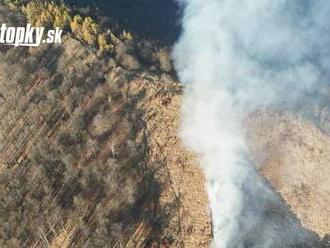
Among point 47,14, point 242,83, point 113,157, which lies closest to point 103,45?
point 47,14

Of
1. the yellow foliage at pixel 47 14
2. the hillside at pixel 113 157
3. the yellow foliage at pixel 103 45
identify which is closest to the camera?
the hillside at pixel 113 157

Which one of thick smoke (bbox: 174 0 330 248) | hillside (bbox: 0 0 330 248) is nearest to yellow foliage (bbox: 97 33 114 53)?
hillside (bbox: 0 0 330 248)

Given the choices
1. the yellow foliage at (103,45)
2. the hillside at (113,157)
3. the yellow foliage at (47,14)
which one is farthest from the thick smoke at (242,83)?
the yellow foliage at (47,14)

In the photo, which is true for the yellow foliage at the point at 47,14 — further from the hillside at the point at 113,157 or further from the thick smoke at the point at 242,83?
the thick smoke at the point at 242,83

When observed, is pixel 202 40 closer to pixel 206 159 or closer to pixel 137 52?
pixel 137 52

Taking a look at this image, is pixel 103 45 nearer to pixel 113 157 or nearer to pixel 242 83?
pixel 113 157

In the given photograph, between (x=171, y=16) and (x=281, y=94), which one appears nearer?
(x=281, y=94)

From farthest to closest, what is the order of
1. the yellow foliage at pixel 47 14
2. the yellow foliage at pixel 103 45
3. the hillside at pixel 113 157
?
the yellow foliage at pixel 47 14
the yellow foliage at pixel 103 45
the hillside at pixel 113 157

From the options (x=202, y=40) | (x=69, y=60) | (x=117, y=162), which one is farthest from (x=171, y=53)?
(x=117, y=162)

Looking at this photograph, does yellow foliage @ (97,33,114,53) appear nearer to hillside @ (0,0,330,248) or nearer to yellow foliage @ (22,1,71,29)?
hillside @ (0,0,330,248)
